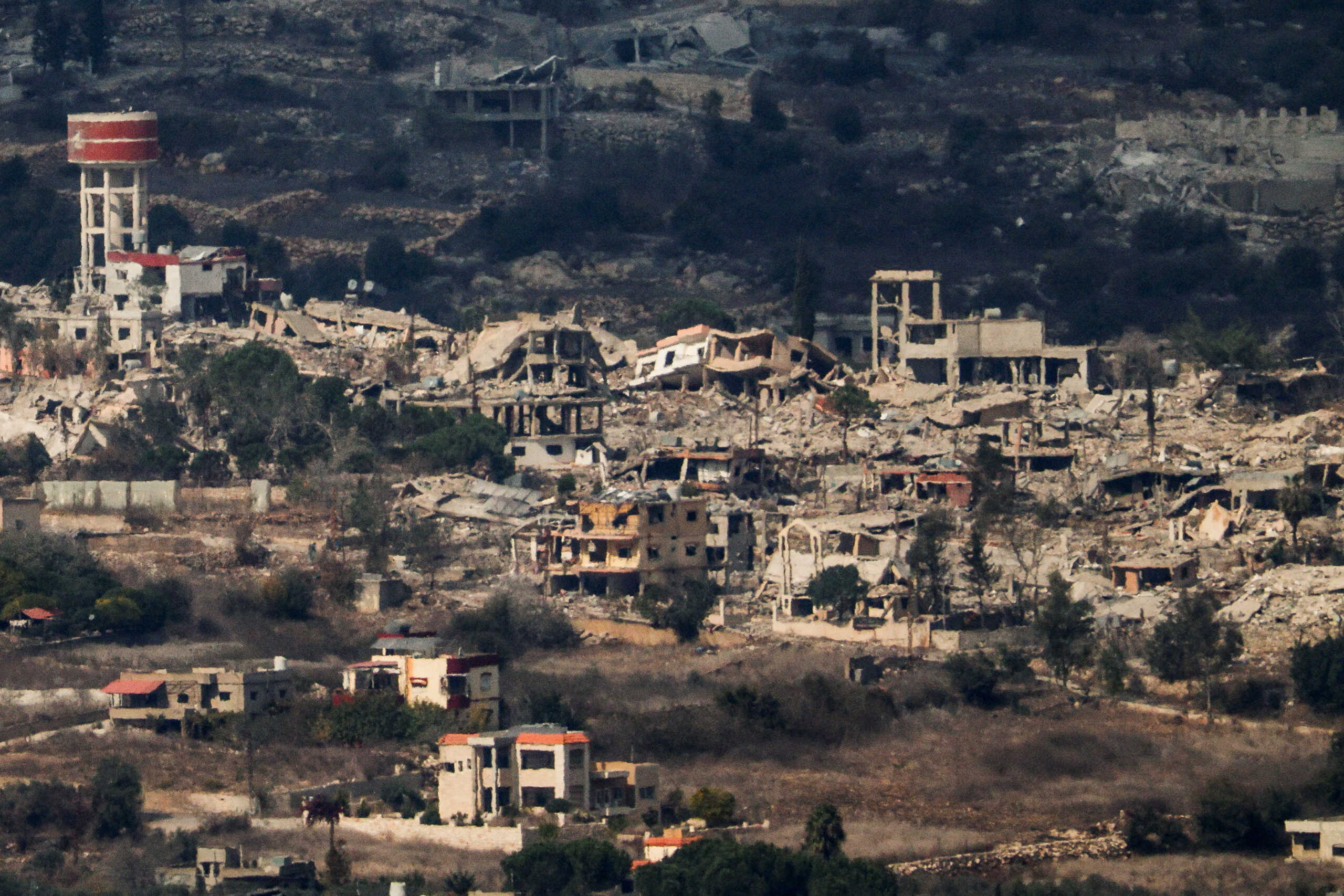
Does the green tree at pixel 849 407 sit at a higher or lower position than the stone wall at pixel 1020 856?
higher

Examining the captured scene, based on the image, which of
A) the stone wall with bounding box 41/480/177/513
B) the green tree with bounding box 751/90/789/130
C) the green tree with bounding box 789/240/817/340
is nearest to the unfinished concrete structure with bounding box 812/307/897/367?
the green tree with bounding box 789/240/817/340

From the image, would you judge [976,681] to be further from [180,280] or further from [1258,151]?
[1258,151]

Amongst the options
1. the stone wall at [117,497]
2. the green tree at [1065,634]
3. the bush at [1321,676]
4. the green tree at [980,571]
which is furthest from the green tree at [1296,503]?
the stone wall at [117,497]

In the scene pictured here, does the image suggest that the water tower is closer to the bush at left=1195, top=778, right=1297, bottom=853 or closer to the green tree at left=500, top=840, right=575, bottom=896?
the green tree at left=500, top=840, right=575, bottom=896

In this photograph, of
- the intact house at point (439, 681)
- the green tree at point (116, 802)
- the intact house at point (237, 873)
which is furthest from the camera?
the intact house at point (439, 681)

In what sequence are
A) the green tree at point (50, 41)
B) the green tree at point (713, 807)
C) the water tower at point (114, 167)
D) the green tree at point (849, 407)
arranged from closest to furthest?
the green tree at point (713, 807), the green tree at point (849, 407), the water tower at point (114, 167), the green tree at point (50, 41)

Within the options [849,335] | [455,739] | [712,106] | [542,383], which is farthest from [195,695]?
[712,106]

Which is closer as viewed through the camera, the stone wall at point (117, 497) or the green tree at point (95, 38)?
the stone wall at point (117, 497)

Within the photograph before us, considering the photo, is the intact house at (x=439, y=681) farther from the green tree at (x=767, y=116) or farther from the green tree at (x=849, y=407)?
the green tree at (x=767, y=116)
